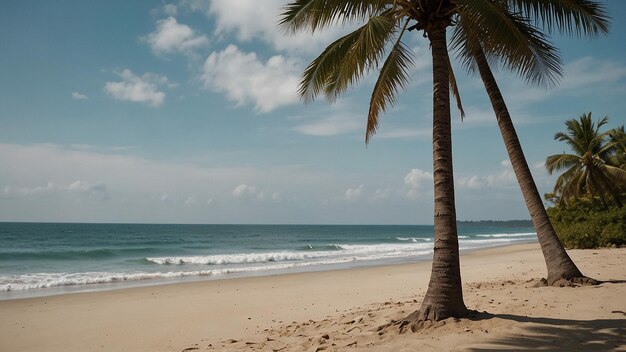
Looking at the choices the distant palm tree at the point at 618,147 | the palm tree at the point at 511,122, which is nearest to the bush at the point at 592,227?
the distant palm tree at the point at 618,147

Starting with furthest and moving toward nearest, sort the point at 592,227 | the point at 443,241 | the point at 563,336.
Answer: the point at 592,227, the point at 443,241, the point at 563,336

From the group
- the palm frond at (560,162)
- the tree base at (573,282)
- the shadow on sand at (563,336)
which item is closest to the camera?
the shadow on sand at (563,336)

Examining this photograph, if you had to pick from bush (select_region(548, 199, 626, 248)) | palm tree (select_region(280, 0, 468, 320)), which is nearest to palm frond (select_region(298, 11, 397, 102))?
palm tree (select_region(280, 0, 468, 320))

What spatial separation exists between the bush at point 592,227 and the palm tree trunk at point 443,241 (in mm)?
18921

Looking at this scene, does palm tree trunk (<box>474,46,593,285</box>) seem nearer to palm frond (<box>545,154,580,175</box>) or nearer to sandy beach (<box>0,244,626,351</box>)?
sandy beach (<box>0,244,626,351</box>)

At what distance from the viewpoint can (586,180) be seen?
24.4 meters

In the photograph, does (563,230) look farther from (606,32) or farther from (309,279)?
(606,32)

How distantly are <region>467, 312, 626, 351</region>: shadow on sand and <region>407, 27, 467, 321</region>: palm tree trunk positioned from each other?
0.48 metres

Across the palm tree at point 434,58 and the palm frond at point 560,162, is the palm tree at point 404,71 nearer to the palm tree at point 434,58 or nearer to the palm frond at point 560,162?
the palm tree at point 434,58

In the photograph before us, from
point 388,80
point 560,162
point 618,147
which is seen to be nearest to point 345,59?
point 388,80

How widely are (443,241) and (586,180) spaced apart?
911 inches

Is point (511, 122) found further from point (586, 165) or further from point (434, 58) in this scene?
point (586, 165)

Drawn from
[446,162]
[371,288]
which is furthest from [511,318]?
[371,288]

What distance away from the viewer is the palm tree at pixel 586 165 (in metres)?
24.0
